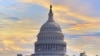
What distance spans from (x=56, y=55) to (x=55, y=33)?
30.4 feet

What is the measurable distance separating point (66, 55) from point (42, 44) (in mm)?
10293

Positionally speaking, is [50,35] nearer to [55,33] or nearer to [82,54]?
[55,33]

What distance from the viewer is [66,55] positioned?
7643 inches

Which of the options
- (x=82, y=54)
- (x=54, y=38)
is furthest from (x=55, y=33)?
(x=82, y=54)

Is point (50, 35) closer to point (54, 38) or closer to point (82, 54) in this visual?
point (54, 38)

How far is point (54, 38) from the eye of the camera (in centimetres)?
19962

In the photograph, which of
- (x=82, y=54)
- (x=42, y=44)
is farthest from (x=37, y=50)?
(x=82, y=54)

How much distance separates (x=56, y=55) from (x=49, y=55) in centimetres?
242

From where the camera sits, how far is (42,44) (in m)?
199

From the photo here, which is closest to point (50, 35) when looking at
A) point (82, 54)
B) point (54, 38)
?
point (54, 38)

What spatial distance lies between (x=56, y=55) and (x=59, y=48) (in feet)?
15.9

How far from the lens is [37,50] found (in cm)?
19912

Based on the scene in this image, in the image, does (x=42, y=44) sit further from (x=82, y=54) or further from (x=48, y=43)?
(x=82, y=54)

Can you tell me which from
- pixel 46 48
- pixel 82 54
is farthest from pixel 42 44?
pixel 82 54
